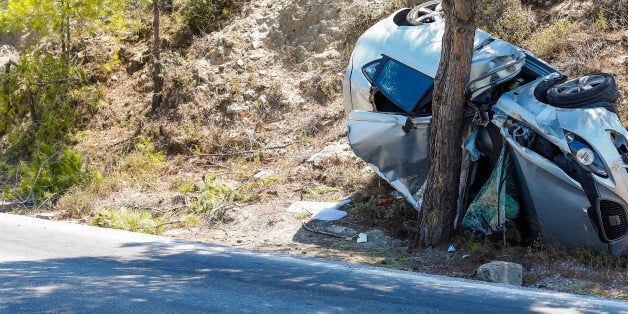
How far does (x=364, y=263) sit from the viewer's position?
8258mm

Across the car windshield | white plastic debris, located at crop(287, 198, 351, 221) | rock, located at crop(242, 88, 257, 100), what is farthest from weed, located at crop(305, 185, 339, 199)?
rock, located at crop(242, 88, 257, 100)

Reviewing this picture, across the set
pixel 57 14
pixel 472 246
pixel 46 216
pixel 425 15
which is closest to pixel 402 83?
pixel 425 15

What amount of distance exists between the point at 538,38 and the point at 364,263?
22.5 feet

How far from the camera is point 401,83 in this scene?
9.43m

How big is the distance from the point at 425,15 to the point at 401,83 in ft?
5.45

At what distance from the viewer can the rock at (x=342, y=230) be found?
380 inches

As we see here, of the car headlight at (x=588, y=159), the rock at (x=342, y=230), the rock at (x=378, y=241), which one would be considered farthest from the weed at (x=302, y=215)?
the car headlight at (x=588, y=159)

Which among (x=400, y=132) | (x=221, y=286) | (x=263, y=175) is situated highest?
(x=400, y=132)

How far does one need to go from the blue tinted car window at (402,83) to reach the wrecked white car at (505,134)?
1cm

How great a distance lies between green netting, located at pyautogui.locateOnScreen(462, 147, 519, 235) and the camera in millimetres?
8008

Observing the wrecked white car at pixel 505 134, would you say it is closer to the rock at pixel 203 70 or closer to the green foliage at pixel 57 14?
the rock at pixel 203 70

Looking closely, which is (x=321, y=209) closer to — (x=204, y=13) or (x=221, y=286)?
(x=221, y=286)

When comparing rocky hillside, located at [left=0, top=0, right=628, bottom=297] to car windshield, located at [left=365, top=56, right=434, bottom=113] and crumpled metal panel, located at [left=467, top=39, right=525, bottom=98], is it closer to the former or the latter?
car windshield, located at [left=365, top=56, right=434, bottom=113]

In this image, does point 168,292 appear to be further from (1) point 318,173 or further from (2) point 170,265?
(1) point 318,173
